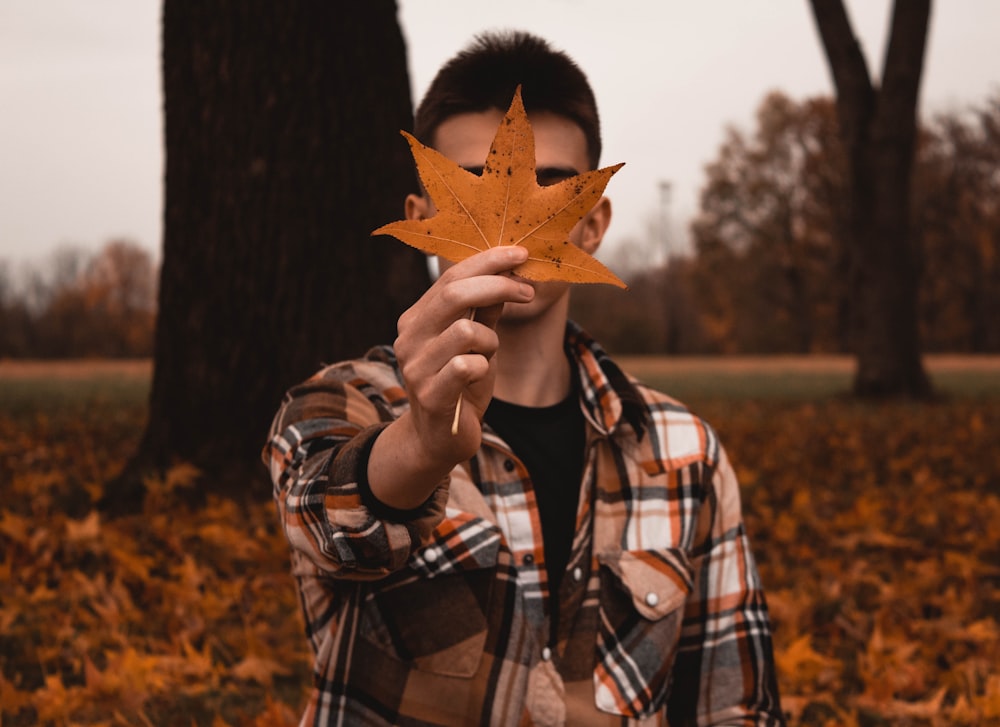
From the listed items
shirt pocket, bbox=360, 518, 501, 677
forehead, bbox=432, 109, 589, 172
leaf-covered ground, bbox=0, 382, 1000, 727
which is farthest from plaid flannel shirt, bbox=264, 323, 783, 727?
leaf-covered ground, bbox=0, 382, 1000, 727

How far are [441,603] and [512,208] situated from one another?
2.65 feet

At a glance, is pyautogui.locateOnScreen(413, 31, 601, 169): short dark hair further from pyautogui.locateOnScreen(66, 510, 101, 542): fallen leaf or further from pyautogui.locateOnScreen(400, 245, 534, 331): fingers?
pyautogui.locateOnScreen(66, 510, 101, 542): fallen leaf

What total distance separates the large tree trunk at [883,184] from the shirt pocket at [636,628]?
10.2m

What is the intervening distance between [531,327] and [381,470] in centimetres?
62

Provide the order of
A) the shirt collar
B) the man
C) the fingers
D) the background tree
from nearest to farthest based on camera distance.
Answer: the fingers, the man, the shirt collar, the background tree

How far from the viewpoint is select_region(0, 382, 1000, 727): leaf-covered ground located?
2.39 m

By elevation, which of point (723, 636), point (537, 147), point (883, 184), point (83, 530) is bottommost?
point (83, 530)

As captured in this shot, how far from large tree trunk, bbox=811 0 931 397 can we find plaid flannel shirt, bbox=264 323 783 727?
10005mm

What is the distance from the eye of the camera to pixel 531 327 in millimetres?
1729

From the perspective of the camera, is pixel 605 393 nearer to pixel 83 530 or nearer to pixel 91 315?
pixel 83 530

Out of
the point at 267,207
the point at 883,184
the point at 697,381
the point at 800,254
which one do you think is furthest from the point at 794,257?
the point at 267,207

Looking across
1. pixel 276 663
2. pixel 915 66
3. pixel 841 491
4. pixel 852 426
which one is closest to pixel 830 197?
pixel 915 66

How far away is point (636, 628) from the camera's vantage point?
5.35ft

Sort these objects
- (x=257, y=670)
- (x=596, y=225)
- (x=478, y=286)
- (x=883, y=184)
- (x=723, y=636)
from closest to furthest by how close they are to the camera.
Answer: (x=478, y=286)
(x=723, y=636)
(x=596, y=225)
(x=257, y=670)
(x=883, y=184)
